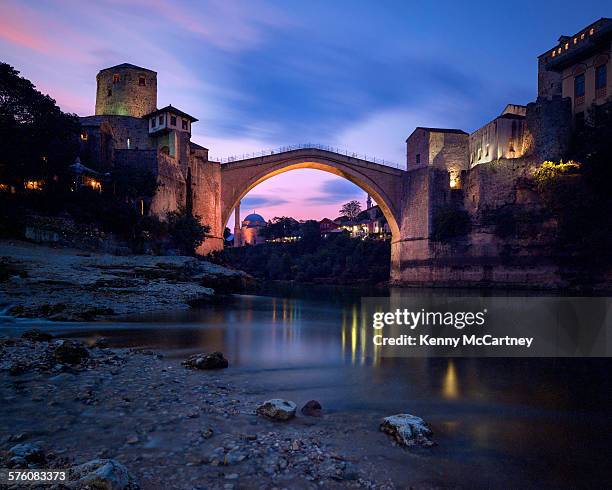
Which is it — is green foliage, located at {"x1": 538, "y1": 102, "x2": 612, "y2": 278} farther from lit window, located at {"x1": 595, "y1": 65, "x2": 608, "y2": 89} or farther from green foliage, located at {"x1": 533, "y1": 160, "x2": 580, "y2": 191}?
lit window, located at {"x1": 595, "y1": 65, "x2": 608, "y2": 89}

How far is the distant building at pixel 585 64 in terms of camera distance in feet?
86.8

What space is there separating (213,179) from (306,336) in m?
28.4

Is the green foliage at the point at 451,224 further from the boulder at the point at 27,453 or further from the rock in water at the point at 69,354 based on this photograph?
the boulder at the point at 27,453

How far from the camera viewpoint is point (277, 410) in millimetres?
3951

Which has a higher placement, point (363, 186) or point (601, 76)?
point (601, 76)

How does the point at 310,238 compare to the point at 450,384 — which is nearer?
the point at 450,384

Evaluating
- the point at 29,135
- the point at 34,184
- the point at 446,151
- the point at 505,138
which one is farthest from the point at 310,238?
the point at 29,135

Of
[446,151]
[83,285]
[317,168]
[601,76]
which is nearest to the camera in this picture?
[83,285]

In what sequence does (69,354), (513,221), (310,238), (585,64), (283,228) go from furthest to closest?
(283,228) → (310,238) → (513,221) → (585,64) → (69,354)

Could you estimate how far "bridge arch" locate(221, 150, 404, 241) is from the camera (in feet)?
125

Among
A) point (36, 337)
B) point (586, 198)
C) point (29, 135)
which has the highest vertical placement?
point (29, 135)

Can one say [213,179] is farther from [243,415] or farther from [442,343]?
[243,415]

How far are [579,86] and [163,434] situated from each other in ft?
120

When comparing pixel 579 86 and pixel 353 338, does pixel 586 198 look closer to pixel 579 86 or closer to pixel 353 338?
pixel 579 86
